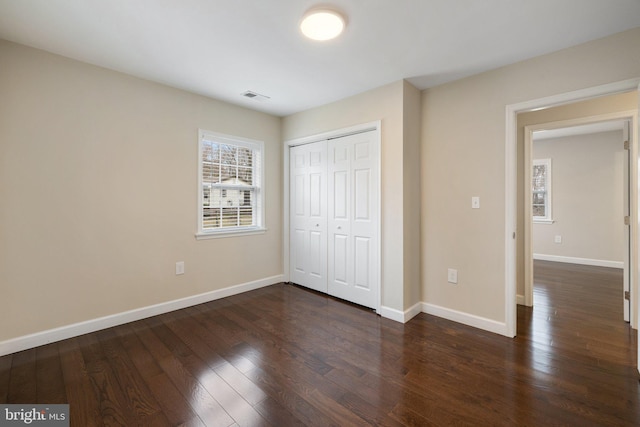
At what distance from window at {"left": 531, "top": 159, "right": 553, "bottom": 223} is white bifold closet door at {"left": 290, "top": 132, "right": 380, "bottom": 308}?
4863 mm

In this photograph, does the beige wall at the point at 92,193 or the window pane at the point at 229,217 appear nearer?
Result: the beige wall at the point at 92,193

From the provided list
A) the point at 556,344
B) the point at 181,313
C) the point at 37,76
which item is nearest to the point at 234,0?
the point at 37,76

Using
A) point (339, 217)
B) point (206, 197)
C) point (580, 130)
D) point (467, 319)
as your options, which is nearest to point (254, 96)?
point (206, 197)

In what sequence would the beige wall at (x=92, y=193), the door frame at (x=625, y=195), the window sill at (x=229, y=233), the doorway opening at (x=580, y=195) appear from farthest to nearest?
the doorway opening at (x=580, y=195)
the window sill at (x=229, y=233)
the door frame at (x=625, y=195)
the beige wall at (x=92, y=193)

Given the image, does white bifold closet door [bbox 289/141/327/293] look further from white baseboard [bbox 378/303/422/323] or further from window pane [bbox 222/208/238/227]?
white baseboard [bbox 378/303/422/323]

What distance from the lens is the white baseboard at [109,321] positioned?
2240 mm

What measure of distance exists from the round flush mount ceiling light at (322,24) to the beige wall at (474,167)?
1523 mm

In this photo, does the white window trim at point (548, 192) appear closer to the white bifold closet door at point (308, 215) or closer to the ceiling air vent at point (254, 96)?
the white bifold closet door at point (308, 215)

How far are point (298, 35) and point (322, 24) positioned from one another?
26 centimetres

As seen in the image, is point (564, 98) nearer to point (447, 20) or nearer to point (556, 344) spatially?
point (447, 20)

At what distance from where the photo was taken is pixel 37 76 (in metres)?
2.30

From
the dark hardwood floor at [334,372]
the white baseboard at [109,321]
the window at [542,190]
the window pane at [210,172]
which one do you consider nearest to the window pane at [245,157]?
the window pane at [210,172]

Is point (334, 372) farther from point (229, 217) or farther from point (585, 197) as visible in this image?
point (585, 197)

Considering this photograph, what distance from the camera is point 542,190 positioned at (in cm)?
582
